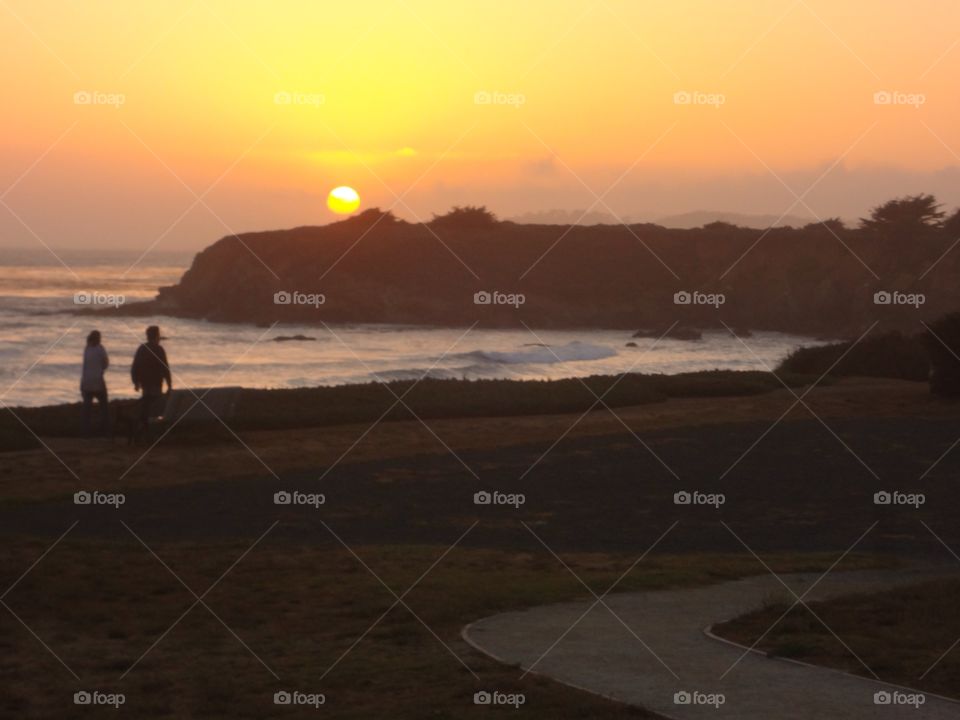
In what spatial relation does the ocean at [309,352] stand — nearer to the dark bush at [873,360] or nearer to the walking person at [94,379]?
the walking person at [94,379]

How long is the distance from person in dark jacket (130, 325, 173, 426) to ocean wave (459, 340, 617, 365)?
2884cm

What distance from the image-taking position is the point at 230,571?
11609mm

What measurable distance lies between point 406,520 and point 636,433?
8182 millimetres

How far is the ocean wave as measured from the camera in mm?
49500

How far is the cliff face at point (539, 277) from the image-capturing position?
81750mm
